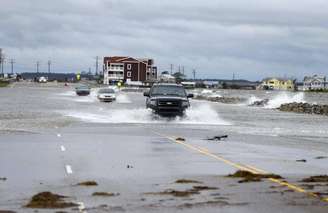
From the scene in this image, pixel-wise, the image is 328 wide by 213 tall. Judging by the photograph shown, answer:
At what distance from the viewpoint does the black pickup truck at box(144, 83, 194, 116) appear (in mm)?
40094

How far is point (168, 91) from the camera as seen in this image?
41.3m

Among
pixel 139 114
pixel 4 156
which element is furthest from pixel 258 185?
pixel 139 114

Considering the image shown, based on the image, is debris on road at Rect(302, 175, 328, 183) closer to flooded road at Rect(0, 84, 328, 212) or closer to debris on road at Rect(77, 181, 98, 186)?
flooded road at Rect(0, 84, 328, 212)

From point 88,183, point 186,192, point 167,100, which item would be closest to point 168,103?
point 167,100

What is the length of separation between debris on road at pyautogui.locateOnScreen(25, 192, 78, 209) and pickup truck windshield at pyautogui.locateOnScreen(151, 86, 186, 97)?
94.2 feet

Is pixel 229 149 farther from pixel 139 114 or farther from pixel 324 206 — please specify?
pixel 139 114

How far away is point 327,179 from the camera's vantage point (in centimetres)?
1493

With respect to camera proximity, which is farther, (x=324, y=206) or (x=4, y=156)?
(x=4, y=156)

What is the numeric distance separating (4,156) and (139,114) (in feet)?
78.3

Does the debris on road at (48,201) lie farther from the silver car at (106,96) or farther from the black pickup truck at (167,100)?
the silver car at (106,96)

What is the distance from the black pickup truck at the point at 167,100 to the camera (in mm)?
40094

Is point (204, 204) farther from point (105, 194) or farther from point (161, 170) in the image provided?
point (161, 170)

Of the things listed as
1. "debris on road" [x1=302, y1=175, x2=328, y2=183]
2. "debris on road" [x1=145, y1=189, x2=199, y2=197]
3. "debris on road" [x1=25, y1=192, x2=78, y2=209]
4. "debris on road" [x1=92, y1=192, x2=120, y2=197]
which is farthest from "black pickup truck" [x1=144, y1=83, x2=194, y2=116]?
"debris on road" [x1=25, y1=192, x2=78, y2=209]

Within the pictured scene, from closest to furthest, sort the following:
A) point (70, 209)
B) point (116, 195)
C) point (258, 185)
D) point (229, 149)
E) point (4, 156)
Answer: point (70, 209) → point (116, 195) → point (258, 185) → point (4, 156) → point (229, 149)
